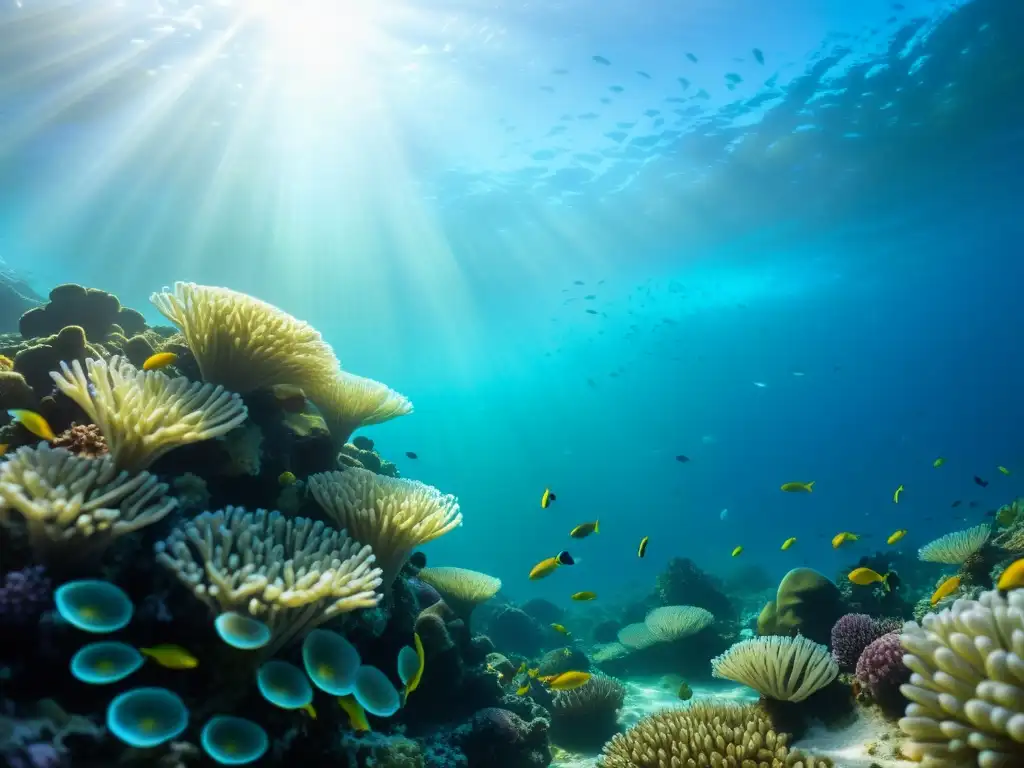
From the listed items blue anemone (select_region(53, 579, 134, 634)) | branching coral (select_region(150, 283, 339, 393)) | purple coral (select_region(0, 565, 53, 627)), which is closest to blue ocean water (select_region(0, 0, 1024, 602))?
branching coral (select_region(150, 283, 339, 393))

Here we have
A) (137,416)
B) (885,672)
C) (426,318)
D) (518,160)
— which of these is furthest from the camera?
(426,318)

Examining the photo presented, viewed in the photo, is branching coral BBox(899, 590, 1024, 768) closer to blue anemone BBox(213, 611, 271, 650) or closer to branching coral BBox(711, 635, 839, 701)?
branching coral BBox(711, 635, 839, 701)

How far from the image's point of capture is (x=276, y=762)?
2.88 metres

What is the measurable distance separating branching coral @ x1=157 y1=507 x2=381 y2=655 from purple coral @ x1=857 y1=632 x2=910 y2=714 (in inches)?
171

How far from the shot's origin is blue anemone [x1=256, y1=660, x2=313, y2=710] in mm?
2688

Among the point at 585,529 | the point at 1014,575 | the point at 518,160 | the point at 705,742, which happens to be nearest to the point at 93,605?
the point at 705,742

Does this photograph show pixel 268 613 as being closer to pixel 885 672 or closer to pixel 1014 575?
pixel 885 672

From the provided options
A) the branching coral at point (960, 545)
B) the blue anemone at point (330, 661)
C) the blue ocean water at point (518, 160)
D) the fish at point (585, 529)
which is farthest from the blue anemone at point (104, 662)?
the blue ocean water at point (518, 160)

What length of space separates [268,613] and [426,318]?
145 feet

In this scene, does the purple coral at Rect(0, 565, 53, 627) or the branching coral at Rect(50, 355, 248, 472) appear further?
the branching coral at Rect(50, 355, 248, 472)

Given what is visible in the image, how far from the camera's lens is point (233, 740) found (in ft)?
8.59

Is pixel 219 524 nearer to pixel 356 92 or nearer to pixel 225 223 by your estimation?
pixel 356 92

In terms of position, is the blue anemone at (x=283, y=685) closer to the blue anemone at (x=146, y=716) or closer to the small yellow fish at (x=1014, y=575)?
the blue anemone at (x=146, y=716)

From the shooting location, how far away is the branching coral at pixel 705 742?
149 inches
